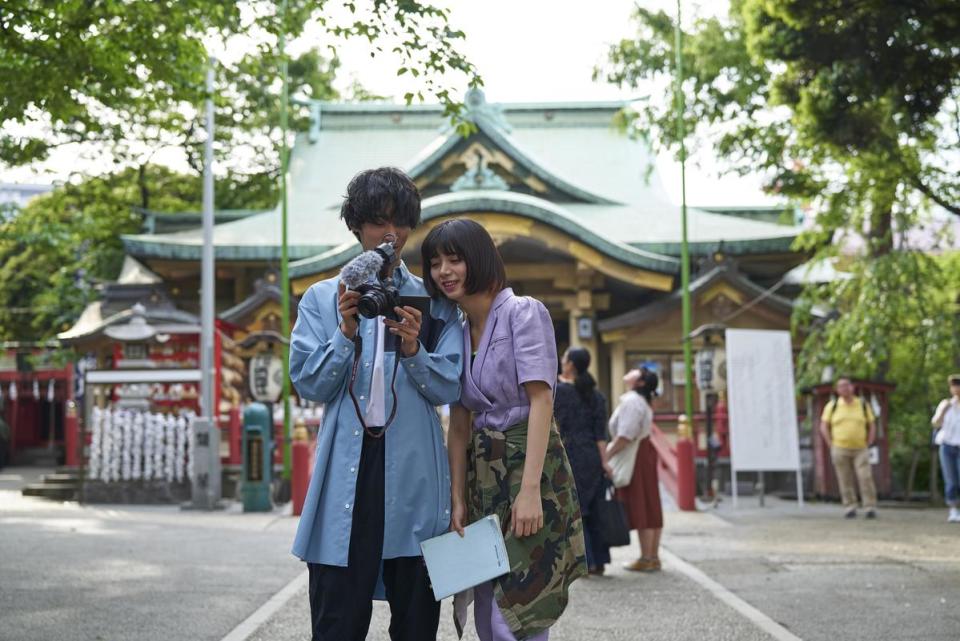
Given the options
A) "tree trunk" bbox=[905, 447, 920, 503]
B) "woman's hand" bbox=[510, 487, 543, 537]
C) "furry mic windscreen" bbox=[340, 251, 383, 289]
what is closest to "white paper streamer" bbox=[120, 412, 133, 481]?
"tree trunk" bbox=[905, 447, 920, 503]

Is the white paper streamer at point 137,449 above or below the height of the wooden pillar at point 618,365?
below

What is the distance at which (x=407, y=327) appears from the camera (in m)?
3.48

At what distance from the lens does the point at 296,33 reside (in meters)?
10.1

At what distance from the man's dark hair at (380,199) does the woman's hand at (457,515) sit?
868mm

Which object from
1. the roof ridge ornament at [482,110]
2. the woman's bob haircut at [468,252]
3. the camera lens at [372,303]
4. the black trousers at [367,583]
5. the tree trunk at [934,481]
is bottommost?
the tree trunk at [934,481]

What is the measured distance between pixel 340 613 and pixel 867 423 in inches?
468

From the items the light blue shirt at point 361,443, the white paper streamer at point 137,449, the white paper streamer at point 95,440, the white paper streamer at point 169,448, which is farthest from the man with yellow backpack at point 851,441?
the light blue shirt at point 361,443

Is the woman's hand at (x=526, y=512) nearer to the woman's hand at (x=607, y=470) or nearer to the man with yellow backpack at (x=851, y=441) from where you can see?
the woman's hand at (x=607, y=470)

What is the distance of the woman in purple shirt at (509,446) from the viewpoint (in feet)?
11.9

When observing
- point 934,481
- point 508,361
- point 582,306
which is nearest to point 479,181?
point 582,306

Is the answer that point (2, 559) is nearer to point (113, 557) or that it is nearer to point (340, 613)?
point (113, 557)

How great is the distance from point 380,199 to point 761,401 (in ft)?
42.1

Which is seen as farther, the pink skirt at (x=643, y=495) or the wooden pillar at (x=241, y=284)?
the wooden pillar at (x=241, y=284)

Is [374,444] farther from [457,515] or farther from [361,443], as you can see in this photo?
[457,515]
